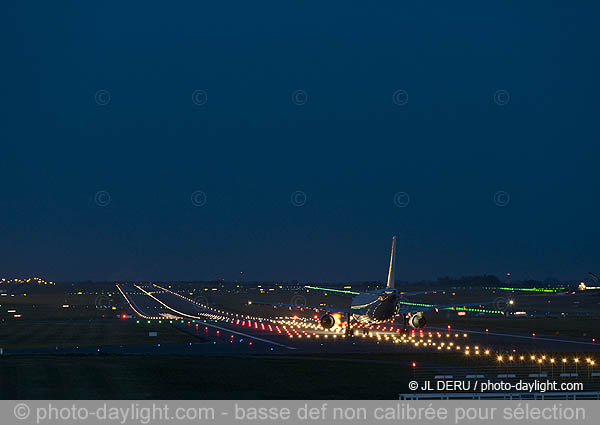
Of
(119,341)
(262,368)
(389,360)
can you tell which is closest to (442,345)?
(389,360)

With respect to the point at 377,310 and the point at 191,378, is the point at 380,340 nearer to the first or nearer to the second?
the point at 377,310

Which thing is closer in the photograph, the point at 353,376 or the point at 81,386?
the point at 81,386

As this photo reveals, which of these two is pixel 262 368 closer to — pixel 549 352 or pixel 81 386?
pixel 81 386

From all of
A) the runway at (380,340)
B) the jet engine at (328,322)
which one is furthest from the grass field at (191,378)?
the jet engine at (328,322)

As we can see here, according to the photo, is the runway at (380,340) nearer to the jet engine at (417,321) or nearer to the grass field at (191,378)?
the jet engine at (417,321)
